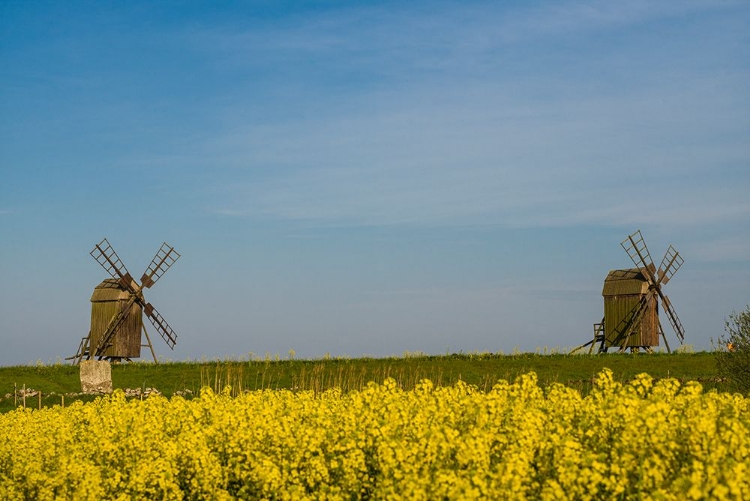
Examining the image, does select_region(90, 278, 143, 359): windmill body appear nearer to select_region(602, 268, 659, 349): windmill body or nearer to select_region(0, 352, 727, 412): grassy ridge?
select_region(0, 352, 727, 412): grassy ridge

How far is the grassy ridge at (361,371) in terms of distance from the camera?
118ft

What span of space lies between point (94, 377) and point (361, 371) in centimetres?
1218

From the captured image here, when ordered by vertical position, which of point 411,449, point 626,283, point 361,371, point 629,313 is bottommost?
point 411,449

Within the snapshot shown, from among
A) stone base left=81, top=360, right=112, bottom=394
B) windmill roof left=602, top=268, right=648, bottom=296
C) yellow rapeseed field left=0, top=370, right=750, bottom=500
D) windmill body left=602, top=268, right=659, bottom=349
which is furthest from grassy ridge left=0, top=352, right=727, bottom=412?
yellow rapeseed field left=0, top=370, right=750, bottom=500

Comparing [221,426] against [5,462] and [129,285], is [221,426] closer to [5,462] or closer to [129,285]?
[5,462]

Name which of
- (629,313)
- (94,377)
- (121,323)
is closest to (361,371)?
(94,377)

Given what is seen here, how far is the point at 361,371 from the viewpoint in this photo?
131 ft

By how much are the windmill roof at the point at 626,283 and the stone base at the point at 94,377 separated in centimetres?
3095

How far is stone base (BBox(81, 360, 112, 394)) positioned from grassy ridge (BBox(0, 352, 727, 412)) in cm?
141

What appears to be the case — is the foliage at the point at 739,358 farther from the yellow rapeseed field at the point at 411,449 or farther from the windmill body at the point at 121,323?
the windmill body at the point at 121,323

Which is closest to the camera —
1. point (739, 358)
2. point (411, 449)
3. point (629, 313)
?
point (411, 449)

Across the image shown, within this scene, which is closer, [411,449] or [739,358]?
[411,449]

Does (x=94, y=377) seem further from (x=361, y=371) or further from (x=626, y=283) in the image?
(x=626, y=283)

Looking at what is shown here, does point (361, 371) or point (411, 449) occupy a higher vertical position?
point (361, 371)
